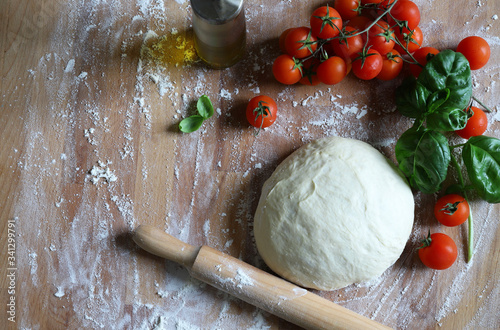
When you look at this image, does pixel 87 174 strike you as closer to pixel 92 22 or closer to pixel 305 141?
pixel 92 22

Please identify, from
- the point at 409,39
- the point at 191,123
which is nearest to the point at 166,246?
the point at 191,123

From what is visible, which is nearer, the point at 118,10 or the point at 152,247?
the point at 152,247

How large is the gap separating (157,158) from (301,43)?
1.86 ft

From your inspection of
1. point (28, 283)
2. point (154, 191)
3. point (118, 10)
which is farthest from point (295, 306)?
point (118, 10)

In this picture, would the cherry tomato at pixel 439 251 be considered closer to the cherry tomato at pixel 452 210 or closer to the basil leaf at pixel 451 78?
the cherry tomato at pixel 452 210

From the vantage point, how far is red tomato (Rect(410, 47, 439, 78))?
3.99 feet

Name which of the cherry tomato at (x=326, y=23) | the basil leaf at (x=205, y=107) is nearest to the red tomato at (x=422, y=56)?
the cherry tomato at (x=326, y=23)

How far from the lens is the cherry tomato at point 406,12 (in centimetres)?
121

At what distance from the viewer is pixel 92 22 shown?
136 centimetres

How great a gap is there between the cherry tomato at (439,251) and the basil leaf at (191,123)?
76 centimetres

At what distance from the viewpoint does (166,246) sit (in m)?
1.19

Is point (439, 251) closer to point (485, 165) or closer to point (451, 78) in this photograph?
point (485, 165)

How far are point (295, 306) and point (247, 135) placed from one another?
532 millimetres

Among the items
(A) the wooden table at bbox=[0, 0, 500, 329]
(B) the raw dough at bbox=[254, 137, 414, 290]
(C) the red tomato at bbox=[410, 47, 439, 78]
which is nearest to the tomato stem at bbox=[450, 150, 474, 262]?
(A) the wooden table at bbox=[0, 0, 500, 329]
